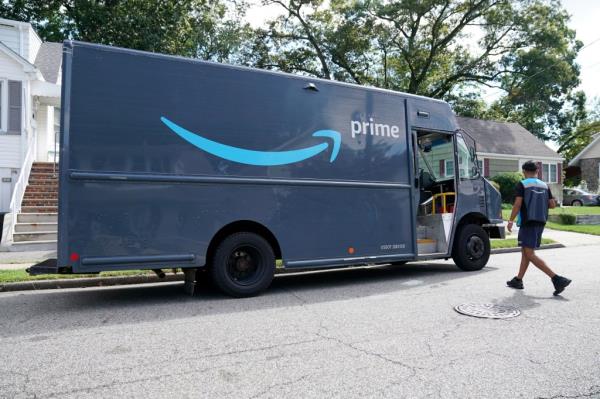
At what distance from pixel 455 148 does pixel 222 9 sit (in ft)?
87.4

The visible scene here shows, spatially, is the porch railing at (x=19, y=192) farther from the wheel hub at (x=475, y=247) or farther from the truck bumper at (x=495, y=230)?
the truck bumper at (x=495, y=230)

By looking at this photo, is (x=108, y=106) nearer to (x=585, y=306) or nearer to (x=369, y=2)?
(x=585, y=306)

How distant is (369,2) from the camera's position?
88.6 ft

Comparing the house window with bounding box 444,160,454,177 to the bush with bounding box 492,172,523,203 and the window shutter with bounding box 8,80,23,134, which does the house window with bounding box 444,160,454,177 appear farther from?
the bush with bounding box 492,172,523,203

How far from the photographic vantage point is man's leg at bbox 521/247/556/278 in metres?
6.56

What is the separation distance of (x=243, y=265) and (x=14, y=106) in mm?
12295

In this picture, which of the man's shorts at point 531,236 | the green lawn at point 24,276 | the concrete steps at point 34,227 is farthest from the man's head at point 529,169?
the concrete steps at point 34,227

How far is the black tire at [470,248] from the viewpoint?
8.87m

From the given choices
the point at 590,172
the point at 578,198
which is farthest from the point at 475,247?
the point at 590,172

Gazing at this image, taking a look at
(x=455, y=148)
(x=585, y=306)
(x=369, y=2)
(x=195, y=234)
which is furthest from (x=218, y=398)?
(x=369, y=2)

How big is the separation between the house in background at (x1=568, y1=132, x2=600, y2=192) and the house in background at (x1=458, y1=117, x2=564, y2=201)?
9402 mm

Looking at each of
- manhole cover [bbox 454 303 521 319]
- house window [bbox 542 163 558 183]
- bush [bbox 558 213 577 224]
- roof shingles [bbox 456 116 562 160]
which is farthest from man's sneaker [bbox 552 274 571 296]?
house window [bbox 542 163 558 183]

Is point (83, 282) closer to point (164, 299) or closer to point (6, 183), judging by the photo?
point (164, 299)

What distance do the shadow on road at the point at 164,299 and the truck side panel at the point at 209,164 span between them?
1.87 feet
